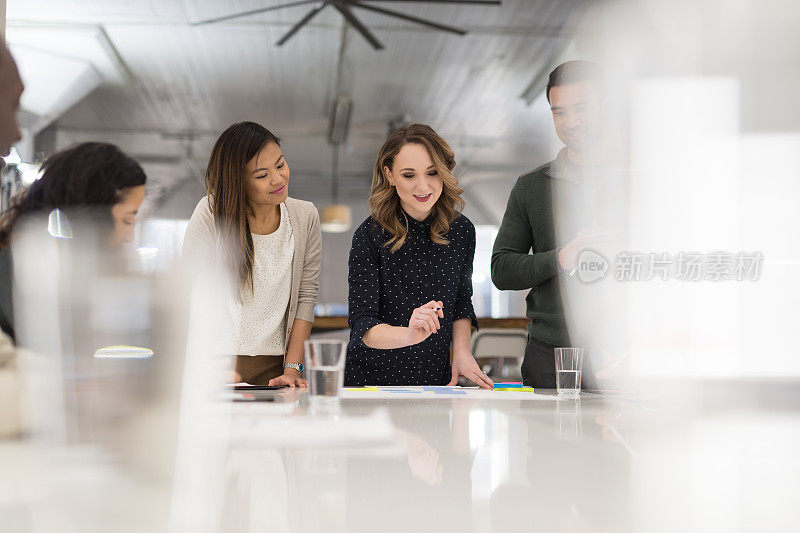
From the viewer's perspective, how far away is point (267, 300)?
162 cm

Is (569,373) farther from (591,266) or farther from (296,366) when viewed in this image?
(296,366)

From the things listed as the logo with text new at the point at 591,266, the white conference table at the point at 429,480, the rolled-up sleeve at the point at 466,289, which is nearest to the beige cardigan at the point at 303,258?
the rolled-up sleeve at the point at 466,289

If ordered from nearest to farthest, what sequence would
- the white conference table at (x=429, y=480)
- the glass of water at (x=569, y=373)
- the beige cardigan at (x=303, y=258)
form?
the white conference table at (x=429, y=480) < the glass of water at (x=569, y=373) < the beige cardigan at (x=303, y=258)

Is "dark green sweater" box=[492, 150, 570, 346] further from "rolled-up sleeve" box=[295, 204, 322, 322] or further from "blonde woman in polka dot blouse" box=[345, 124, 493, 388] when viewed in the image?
"rolled-up sleeve" box=[295, 204, 322, 322]

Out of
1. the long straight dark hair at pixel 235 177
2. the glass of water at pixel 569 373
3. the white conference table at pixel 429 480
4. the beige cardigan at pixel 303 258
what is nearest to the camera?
the white conference table at pixel 429 480

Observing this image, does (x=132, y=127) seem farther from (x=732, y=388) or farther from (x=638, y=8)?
(x=732, y=388)

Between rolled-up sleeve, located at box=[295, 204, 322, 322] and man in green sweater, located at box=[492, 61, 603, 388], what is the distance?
441 mm

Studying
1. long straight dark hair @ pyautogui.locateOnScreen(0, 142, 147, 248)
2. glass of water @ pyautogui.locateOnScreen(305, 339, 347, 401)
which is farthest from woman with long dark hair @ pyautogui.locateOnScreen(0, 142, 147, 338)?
glass of water @ pyautogui.locateOnScreen(305, 339, 347, 401)

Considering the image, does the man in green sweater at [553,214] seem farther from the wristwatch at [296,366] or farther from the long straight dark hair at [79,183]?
the long straight dark hair at [79,183]

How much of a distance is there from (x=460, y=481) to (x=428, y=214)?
120cm

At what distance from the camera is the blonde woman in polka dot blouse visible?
1567 millimetres

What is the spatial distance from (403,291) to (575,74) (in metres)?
0.65

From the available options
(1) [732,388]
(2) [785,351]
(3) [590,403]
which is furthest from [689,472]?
(2) [785,351]

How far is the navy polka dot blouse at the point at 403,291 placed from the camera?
1.60 metres
